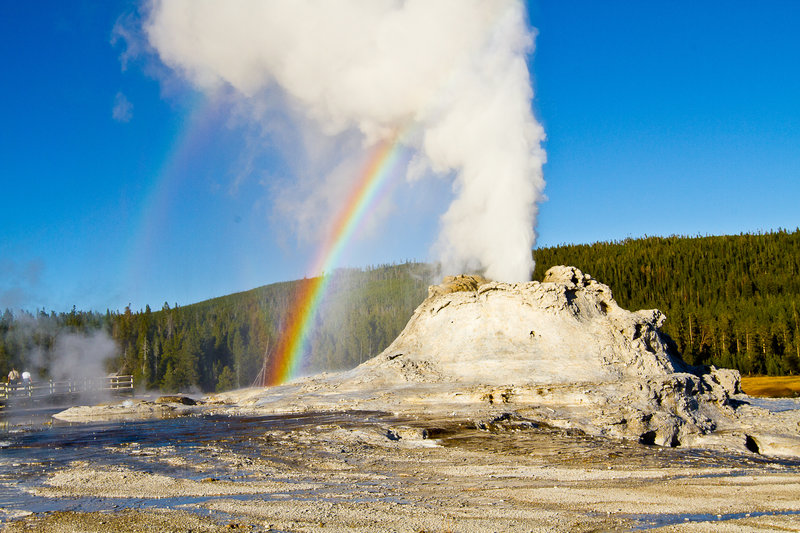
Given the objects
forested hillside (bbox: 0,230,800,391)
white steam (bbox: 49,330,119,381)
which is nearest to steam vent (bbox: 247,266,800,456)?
forested hillside (bbox: 0,230,800,391)

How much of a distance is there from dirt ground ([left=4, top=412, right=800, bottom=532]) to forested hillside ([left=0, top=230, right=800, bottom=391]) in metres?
55.0

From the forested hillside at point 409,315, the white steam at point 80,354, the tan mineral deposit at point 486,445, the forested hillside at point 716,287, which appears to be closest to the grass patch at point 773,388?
the forested hillside at point 716,287

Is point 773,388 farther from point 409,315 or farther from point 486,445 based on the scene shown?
point 409,315

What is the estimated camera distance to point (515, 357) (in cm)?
2605

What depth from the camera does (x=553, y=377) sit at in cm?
2434

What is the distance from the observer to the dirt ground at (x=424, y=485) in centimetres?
977

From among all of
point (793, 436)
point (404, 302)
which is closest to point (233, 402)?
point (793, 436)

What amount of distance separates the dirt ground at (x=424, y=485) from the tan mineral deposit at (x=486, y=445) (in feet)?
0.18

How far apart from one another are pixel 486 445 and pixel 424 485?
524 centimetres

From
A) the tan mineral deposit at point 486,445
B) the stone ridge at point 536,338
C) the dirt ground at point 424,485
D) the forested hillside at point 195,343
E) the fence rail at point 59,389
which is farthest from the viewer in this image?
the forested hillside at point 195,343

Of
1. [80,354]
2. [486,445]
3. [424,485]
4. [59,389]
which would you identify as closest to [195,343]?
[59,389]

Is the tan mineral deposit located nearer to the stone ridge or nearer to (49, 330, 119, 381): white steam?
the stone ridge

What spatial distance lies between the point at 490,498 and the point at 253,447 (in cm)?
869

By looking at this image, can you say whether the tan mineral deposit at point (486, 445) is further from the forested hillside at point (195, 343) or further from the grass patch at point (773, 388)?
the forested hillside at point (195, 343)
